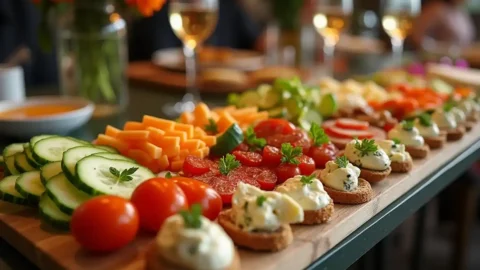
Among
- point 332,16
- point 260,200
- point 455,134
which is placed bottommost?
point 455,134

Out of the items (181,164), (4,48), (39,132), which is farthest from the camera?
(4,48)

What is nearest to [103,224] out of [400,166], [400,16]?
[400,166]

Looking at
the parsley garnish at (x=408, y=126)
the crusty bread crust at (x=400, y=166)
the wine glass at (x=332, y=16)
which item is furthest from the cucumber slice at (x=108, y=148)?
the wine glass at (x=332, y=16)

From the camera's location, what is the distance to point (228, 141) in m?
1.47

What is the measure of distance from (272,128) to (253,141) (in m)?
0.13

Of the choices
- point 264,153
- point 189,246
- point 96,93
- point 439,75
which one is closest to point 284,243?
point 189,246

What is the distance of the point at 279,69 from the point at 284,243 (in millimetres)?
1969

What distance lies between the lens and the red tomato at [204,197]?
3.58 feet

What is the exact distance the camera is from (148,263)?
90 centimetres

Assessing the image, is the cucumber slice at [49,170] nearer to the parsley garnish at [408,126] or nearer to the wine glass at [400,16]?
the parsley garnish at [408,126]

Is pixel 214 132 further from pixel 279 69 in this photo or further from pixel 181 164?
pixel 279 69

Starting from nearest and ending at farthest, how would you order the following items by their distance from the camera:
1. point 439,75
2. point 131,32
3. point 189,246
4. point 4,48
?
point 189,246 < point 439,75 < point 4,48 < point 131,32

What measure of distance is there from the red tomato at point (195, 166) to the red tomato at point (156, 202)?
26 centimetres

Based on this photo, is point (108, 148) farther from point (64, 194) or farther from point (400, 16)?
point (400, 16)
